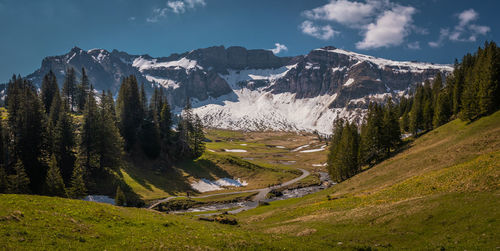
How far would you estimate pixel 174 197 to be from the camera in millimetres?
69062

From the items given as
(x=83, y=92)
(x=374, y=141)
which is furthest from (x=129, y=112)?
(x=374, y=141)

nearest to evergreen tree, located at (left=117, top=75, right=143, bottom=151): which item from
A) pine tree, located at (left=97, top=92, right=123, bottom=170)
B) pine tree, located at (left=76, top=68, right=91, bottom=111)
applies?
pine tree, located at (left=97, top=92, right=123, bottom=170)

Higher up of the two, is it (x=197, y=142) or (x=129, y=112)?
(x=129, y=112)

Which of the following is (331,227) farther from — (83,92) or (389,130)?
(83,92)

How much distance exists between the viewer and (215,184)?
294ft

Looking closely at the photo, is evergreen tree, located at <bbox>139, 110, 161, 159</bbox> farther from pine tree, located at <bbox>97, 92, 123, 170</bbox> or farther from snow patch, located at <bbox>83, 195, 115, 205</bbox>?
snow patch, located at <bbox>83, 195, 115, 205</bbox>

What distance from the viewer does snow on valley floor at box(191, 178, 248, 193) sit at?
8438 cm

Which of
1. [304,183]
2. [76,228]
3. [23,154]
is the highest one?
[23,154]

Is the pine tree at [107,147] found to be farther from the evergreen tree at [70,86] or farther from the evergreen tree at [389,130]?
the evergreen tree at [389,130]

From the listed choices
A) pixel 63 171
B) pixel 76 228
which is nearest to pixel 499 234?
pixel 76 228

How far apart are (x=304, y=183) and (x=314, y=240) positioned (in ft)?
237

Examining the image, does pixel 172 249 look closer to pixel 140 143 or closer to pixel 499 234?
pixel 499 234

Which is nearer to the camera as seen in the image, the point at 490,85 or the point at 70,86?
the point at 490,85

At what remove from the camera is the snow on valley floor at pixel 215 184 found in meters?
84.4
